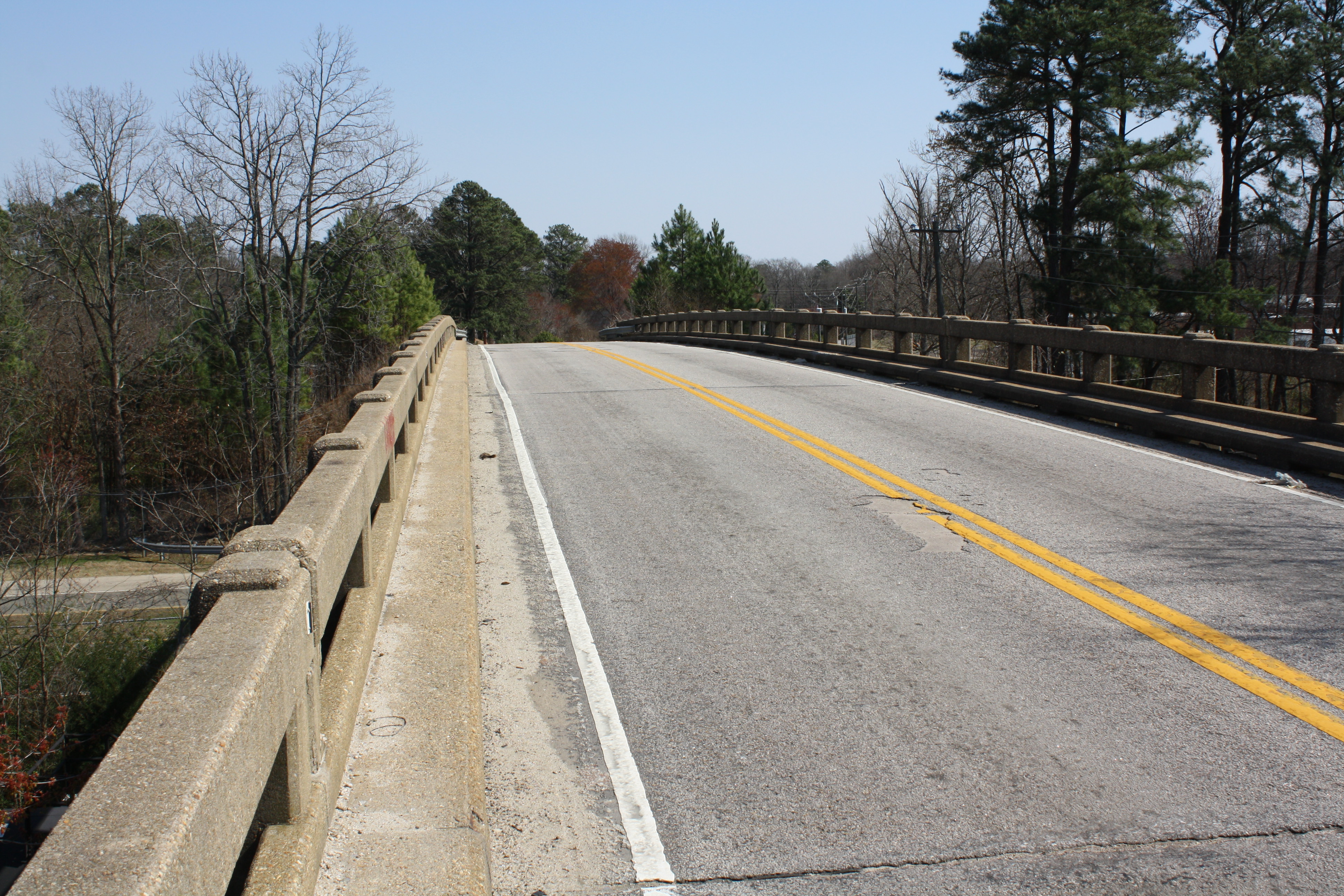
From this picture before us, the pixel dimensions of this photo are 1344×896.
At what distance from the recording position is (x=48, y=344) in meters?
47.6

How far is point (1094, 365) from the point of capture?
13.3 metres

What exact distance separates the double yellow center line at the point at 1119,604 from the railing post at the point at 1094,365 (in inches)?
184

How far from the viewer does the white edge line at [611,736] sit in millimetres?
3623

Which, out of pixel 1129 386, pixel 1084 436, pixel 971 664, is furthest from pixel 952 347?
pixel 971 664

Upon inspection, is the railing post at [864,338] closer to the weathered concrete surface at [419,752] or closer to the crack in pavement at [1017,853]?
the weathered concrete surface at [419,752]

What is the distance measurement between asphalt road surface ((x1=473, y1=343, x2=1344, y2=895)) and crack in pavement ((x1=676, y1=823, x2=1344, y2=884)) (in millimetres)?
11

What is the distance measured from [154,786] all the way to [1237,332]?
43250mm

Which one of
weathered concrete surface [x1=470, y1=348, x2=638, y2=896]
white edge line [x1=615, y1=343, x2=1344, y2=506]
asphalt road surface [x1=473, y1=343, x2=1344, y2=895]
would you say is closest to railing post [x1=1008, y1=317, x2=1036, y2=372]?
white edge line [x1=615, y1=343, x2=1344, y2=506]

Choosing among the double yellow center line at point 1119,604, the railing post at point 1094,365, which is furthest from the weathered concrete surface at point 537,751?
the railing post at point 1094,365

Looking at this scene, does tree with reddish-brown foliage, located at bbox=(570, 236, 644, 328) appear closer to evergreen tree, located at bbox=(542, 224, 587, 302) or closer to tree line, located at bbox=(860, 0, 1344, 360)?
evergreen tree, located at bbox=(542, 224, 587, 302)

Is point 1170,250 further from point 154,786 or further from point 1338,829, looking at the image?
point 154,786

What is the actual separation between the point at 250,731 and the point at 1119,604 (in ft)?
17.4

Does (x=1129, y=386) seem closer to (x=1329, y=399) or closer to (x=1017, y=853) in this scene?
(x=1329, y=399)

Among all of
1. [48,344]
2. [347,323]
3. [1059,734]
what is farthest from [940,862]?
[347,323]
